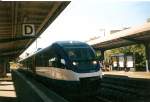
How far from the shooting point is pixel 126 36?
30688 millimetres

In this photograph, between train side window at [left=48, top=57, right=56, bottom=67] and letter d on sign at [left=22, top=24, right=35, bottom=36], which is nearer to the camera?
letter d on sign at [left=22, top=24, right=35, bottom=36]

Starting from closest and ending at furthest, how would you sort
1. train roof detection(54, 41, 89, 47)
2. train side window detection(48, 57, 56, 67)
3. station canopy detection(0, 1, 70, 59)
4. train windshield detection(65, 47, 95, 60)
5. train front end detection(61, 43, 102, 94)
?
train front end detection(61, 43, 102, 94) < station canopy detection(0, 1, 70, 59) < train windshield detection(65, 47, 95, 60) < train roof detection(54, 41, 89, 47) < train side window detection(48, 57, 56, 67)

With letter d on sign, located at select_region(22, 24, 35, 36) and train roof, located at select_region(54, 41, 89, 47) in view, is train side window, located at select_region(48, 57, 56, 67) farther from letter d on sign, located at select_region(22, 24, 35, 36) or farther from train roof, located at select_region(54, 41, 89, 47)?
letter d on sign, located at select_region(22, 24, 35, 36)

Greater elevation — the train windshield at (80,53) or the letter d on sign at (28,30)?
the letter d on sign at (28,30)

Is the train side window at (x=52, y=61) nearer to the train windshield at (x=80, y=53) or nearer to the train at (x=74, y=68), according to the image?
the train at (x=74, y=68)

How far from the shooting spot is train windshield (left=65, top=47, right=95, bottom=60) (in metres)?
13.4

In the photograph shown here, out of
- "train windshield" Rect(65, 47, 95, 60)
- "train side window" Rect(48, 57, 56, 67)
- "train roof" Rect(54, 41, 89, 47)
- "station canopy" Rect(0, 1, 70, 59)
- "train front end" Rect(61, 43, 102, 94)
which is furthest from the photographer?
"train side window" Rect(48, 57, 56, 67)

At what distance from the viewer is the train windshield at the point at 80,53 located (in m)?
13.4

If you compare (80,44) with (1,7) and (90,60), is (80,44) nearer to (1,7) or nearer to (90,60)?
(90,60)

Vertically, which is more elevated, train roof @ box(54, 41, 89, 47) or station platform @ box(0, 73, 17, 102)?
train roof @ box(54, 41, 89, 47)

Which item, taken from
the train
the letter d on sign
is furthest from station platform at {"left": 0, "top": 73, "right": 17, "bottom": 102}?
the letter d on sign

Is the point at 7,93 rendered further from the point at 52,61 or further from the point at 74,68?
the point at 74,68

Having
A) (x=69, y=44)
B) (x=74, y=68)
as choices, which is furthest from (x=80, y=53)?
(x=74, y=68)

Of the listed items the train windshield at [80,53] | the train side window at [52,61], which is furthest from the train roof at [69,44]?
the train side window at [52,61]
